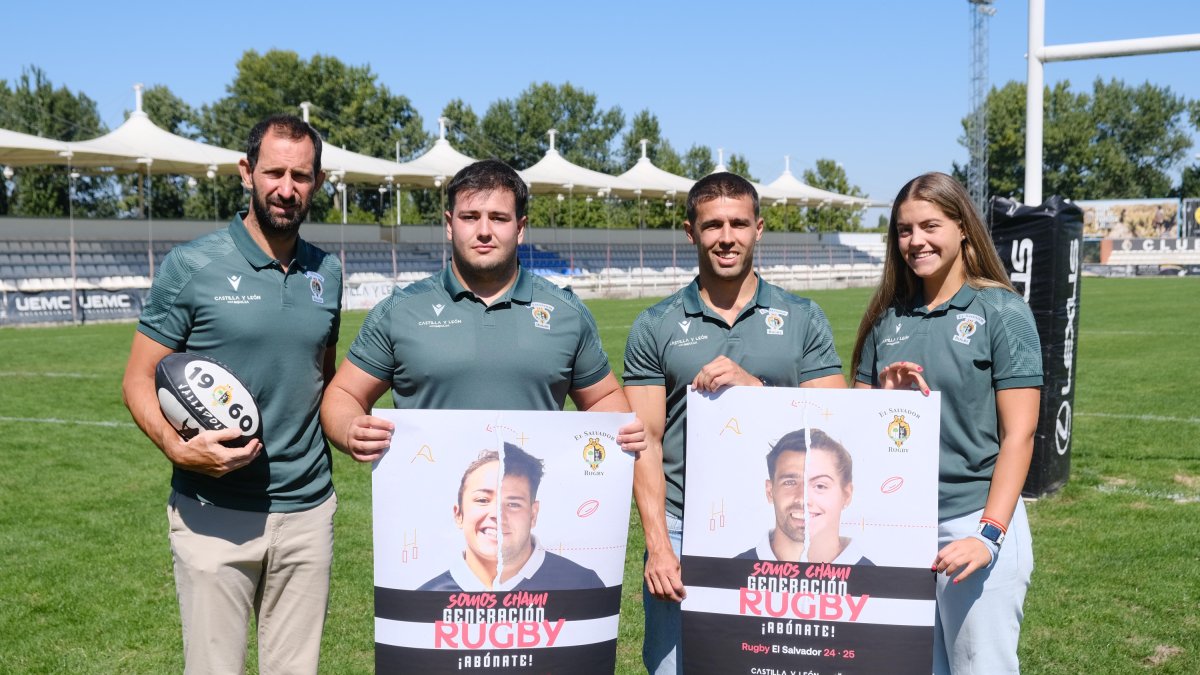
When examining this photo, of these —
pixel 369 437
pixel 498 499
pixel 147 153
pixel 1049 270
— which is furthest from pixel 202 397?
pixel 147 153

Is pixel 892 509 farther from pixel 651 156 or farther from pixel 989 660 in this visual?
pixel 651 156

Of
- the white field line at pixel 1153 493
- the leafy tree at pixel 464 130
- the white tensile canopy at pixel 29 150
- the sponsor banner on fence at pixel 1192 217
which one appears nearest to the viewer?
the white field line at pixel 1153 493

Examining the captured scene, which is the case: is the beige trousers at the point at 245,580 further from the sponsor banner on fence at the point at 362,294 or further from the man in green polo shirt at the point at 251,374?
the sponsor banner on fence at the point at 362,294

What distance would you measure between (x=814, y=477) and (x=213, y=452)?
1784 mm

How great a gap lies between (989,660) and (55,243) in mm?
32941

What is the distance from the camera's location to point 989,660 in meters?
3.03

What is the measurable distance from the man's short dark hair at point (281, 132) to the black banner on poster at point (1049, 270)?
195 inches

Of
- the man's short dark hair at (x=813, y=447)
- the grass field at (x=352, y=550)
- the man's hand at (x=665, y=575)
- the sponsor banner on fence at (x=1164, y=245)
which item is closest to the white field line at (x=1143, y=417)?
the grass field at (x=352, y=550)

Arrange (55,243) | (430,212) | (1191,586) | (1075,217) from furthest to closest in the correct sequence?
(430,212)
(55,243)
(1075,217)
(1191,586)

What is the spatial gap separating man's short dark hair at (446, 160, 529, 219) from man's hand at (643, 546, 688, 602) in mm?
1104

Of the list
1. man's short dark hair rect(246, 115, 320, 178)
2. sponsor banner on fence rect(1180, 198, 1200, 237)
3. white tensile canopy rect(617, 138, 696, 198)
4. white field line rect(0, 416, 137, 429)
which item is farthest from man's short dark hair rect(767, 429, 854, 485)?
sponsor banner on fence rect(1180, 198, 1200, 237)

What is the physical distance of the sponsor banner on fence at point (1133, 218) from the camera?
223ft

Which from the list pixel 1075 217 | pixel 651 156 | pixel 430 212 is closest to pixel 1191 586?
pixel 1075 217

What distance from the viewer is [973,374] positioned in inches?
120
